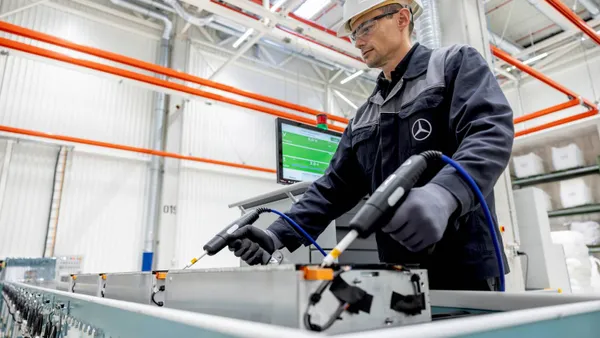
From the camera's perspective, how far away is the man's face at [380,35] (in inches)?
43.4

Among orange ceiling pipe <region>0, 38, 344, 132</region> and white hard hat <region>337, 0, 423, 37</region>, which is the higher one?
orange ceiling pipe <region>0, 38, 344, 132</region>

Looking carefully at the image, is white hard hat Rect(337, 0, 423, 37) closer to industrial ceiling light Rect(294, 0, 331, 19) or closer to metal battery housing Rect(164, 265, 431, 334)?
metal battery housing Rect(164, 265, 431, 334)

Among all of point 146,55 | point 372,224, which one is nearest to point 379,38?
point 372,224

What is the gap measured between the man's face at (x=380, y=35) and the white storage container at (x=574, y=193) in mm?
3812

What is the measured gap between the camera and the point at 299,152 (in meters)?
2.44

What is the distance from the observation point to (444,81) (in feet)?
3.10

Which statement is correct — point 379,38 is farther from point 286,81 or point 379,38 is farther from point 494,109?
point 286,81

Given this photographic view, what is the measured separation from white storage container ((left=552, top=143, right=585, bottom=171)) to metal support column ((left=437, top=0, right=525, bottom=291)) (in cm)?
204

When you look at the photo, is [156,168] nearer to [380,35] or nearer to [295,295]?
[380,35]

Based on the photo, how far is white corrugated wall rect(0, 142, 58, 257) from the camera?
4.12 m

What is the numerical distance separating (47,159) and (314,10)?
11.6 feet

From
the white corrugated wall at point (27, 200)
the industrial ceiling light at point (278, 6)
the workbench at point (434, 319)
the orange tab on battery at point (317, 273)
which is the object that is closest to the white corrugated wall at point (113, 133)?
the white corrugated wall at point (27, 200)

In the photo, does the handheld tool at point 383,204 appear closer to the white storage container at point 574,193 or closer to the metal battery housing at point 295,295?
the metal battery housing at point 295,295

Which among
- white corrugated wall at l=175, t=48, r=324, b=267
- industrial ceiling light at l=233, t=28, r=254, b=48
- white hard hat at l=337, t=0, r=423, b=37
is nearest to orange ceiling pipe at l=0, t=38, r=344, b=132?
white corrugated wall at l=175, t=48, r=324, b=267
